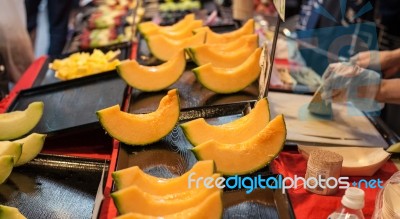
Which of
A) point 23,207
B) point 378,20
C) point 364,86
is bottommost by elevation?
point 378,20

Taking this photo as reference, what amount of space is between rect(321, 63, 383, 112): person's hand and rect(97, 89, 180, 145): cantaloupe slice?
0.60 m

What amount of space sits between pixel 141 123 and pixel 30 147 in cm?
32

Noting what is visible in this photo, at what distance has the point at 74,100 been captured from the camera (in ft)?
5.70

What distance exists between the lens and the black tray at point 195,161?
42.8 inches

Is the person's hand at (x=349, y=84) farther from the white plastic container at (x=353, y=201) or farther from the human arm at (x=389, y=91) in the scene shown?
the white plastic container at (x=353, y=201)

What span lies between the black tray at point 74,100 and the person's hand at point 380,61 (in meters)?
0.90

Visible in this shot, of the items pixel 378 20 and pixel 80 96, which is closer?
pixel 80 96

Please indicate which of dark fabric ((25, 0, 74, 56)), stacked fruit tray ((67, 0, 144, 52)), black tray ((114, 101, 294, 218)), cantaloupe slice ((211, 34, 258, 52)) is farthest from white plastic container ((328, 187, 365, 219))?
dark fabric ((25, 0, 74, 56))

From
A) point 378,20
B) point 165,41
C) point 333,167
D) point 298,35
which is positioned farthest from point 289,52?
point 378,20

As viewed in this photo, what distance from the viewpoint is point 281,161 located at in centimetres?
144

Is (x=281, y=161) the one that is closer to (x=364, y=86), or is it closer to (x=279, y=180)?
(x=279, y=180)

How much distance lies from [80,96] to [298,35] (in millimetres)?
1358

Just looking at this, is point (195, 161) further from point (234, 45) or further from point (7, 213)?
point (234, 45)

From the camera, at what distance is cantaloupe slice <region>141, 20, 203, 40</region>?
2.13 metres
